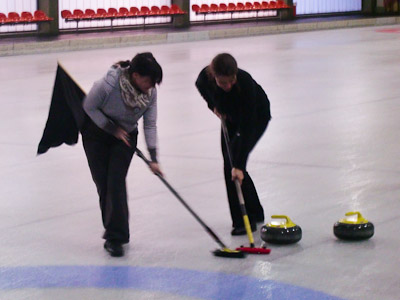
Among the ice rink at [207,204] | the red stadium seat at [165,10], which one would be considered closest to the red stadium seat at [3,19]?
the red stadium seat at [165,10]

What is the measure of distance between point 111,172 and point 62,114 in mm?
629

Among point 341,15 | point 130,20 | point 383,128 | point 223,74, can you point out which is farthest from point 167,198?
point 341,15

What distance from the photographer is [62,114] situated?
20.0ft

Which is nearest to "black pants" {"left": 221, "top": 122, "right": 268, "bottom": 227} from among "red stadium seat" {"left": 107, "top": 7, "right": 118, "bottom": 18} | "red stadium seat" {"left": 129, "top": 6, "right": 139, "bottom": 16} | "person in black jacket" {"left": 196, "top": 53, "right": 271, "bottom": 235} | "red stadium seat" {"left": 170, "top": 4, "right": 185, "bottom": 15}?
"person in black jacket" {"left": 196, "top": 53, "right": 271, "bottom": 235}

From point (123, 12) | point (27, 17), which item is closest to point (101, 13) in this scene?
point (123, 12)

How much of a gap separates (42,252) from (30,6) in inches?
891

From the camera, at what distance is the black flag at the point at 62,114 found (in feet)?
20.0

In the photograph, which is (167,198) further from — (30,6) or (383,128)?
(30,6)

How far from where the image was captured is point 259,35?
2967cm

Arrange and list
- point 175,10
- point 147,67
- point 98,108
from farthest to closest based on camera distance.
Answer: point 175,10
point 98,108
point 147,67

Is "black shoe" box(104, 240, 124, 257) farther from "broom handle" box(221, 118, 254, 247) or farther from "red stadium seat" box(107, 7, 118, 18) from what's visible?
"red stadium seat" box(107, 7, 118, 18)

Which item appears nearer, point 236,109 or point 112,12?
Answer: point 236,109

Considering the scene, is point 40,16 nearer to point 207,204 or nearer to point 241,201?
point 207,204

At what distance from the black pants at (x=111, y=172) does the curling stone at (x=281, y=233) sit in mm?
922
